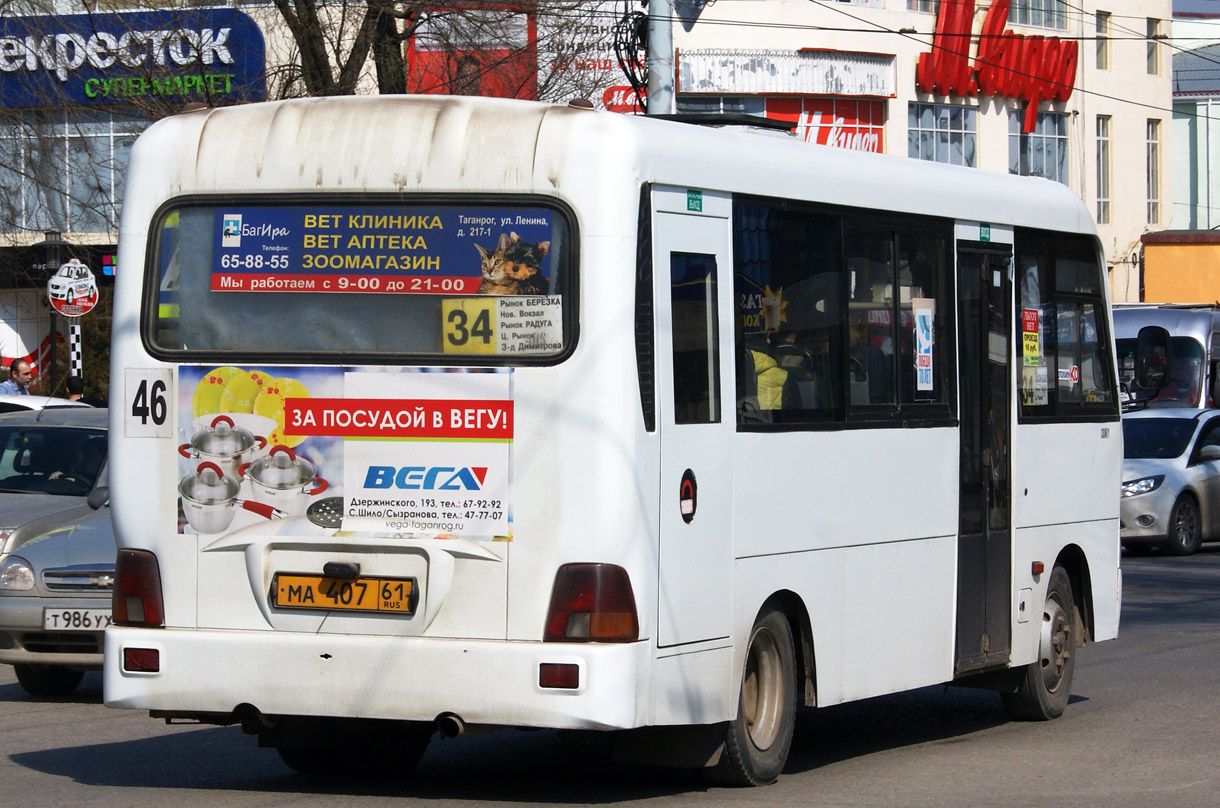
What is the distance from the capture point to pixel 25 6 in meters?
21.6

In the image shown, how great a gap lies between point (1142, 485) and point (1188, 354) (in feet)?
24.5

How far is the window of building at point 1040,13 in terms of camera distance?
4872 centimetres

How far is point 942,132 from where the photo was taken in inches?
1841

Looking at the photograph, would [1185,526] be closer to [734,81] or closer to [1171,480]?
[1171,480]

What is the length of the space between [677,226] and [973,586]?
10.6ft

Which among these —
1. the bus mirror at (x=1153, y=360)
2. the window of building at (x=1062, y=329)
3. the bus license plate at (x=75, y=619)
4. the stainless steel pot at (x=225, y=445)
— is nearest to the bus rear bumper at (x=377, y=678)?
the stainless steel pot at (x=225, y=445)

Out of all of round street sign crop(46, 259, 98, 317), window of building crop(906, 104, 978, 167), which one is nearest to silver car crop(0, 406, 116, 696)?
round street sign crop(46, 259, 98, 317)

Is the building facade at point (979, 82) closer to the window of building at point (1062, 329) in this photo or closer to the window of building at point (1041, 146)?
the window of building at point (1041, 146)

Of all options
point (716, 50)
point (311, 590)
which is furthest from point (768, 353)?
point (716, 50)

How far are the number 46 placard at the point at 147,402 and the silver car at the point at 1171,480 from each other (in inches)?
595

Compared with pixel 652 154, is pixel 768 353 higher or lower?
lower

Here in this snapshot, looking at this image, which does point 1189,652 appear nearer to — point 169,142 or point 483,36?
point 169,142

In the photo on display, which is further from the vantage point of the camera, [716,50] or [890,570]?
[716,50]

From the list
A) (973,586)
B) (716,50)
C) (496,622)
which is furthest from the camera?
(716,50)
